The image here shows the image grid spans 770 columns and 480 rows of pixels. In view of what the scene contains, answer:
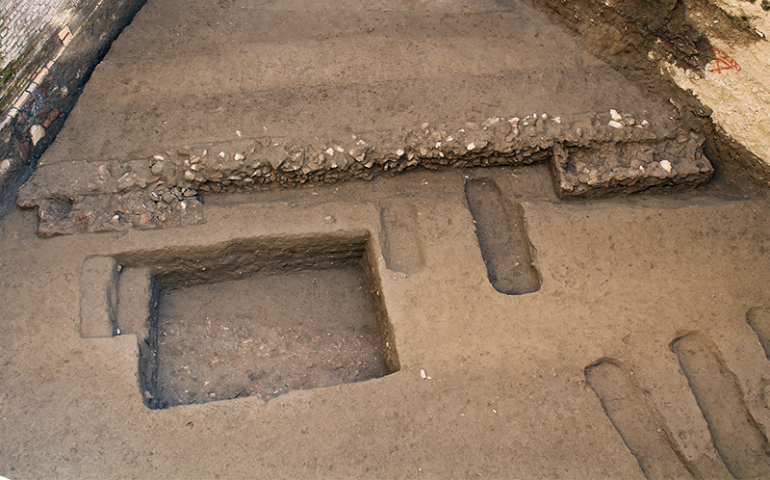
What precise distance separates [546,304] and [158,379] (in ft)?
6.54

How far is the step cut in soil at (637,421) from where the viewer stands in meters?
2.46

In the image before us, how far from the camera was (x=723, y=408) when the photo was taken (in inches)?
103

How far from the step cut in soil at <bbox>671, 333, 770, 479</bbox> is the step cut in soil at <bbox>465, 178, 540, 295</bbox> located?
81cm

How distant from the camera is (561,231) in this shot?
9.96ft

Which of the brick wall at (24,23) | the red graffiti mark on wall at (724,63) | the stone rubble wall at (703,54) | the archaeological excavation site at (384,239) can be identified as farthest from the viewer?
the red graffiti mark on wall at (724,63)

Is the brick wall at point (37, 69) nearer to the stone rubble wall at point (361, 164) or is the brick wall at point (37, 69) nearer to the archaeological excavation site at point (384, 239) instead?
the archaeological excavation site at point (384, 239)

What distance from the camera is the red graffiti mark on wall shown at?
3.05m

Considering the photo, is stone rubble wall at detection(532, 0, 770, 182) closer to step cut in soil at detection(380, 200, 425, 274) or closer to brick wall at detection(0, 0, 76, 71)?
step cut in soil at detection(380, 200, 425, 274)

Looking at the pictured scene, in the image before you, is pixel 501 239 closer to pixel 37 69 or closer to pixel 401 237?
pixel 401 237

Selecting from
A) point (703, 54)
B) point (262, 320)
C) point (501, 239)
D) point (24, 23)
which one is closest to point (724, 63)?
point (703, 54)

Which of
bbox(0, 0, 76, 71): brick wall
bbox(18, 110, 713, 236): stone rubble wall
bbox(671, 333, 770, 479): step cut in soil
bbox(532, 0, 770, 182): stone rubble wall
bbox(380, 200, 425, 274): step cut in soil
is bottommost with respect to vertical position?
bbox(671, 333, 770, 479): step cut in soil

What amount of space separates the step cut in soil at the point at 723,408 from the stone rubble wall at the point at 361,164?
1005 millimetres

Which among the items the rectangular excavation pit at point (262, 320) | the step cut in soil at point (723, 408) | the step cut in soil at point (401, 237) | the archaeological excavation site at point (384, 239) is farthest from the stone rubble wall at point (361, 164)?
the step cut in soil at point (723, 408)

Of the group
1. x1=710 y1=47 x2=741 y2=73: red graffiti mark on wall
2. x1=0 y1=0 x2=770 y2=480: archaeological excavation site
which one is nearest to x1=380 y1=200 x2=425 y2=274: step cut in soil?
x1=0 y1=0 x2=770 y2=480: archaeological excavation site
